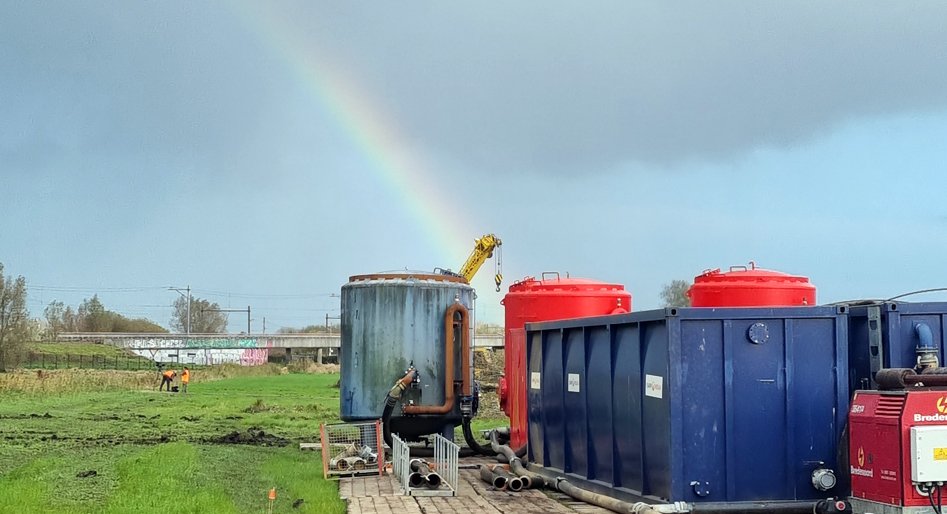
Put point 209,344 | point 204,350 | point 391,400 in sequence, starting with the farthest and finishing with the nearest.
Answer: point 209,344
point 204,350
point 391,400

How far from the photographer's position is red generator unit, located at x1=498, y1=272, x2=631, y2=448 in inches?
673

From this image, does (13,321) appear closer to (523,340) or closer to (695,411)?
(523,340)

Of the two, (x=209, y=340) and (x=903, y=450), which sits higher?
(x=903, y=450)

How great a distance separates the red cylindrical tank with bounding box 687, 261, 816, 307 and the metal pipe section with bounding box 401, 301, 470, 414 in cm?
471

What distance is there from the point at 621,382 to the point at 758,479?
6.86ft

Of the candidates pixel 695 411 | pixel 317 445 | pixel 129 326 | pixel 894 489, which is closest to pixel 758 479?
pixel 695 411

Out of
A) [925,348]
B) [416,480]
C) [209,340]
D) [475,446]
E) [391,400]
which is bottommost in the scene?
[475,446]

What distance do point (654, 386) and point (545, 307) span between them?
23.4 feet

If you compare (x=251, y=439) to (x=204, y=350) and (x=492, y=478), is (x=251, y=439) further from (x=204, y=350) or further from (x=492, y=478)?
(x=204, y=350)

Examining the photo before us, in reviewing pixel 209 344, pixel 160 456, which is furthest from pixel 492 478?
pixel 209 344

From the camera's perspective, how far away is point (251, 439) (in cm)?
2158

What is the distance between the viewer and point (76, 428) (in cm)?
2352

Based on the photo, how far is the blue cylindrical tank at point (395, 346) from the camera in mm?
17625

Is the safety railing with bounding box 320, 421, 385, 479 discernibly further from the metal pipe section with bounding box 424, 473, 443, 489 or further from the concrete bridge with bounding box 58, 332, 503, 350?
the concrete bridge with bounding box 58, 332, 503, 350
